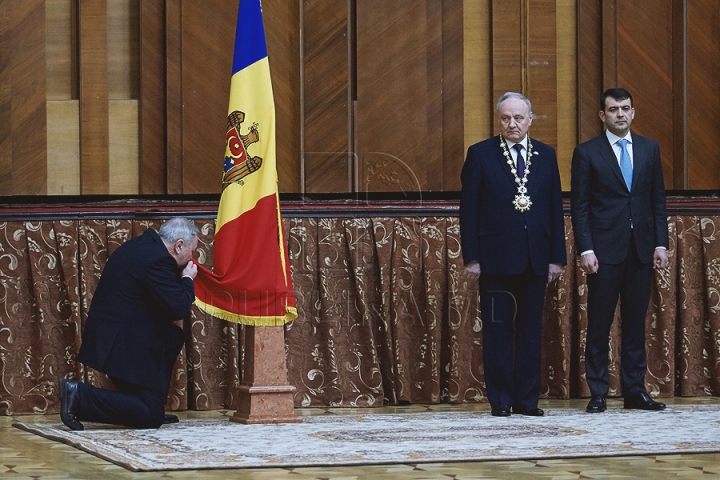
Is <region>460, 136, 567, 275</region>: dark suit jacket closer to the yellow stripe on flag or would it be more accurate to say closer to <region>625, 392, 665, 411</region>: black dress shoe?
<region>625, 392, 665, 411</region>: black dress shoe

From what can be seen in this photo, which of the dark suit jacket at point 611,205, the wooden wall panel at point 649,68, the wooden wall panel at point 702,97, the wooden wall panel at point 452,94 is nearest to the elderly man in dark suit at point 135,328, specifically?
the dark suit jacket at point 611,205

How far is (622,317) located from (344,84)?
6.54ft

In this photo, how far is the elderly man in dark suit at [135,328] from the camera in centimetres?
473

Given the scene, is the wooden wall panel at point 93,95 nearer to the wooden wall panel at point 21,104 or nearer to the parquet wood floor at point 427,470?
the wooden wall panel at point 21,104

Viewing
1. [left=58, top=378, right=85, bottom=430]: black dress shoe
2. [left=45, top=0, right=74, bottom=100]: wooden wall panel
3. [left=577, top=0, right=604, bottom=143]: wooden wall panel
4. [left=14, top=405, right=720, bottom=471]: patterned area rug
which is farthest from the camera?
[left=577, top=0, right=604, bottom=143]: wooden wall panel

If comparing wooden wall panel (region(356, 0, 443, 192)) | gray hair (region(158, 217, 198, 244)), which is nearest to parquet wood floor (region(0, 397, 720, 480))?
gray hair (region(158, 217, 198, 244))

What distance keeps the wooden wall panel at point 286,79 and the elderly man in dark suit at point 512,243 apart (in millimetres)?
1398

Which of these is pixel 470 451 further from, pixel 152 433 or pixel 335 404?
pixel 335 404

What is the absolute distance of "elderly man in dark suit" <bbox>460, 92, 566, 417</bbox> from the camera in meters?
5.18

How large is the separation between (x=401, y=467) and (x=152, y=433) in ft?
4.23

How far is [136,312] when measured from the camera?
4809 millimetres

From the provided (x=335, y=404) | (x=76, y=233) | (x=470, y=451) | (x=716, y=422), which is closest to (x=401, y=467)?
(x=470, y=451)

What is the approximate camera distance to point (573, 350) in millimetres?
5930

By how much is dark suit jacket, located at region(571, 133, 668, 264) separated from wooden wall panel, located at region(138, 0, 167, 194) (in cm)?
220
